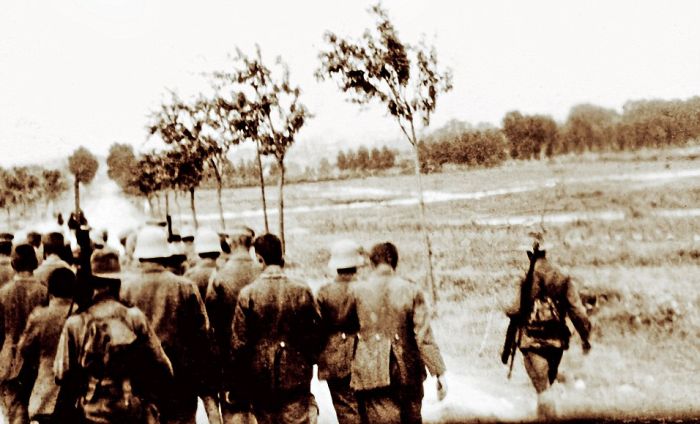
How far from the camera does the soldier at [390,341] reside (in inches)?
201

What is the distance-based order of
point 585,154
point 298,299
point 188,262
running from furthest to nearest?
1. point 585,154
2. point 188,262
3. point 298,299

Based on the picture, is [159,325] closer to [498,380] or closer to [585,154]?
[498,380]

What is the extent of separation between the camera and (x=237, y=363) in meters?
5.50

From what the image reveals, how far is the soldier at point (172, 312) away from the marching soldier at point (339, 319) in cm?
84

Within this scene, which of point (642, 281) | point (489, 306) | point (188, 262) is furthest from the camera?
point (489, 306)

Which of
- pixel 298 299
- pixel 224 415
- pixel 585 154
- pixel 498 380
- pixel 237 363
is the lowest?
pixel 498 380

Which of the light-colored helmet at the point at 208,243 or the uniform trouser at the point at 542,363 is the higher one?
the light-colored helmet at the point at 208,243

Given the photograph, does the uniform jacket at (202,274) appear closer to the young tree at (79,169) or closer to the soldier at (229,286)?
the soldier at (229,286)

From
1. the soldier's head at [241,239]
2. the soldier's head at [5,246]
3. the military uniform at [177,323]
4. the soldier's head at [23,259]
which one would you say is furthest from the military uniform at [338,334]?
the soldier's head at [5,246]

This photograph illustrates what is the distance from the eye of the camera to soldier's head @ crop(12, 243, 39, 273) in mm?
6066

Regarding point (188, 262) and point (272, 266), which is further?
point (188, 262)

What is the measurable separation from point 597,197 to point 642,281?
193 centimetres

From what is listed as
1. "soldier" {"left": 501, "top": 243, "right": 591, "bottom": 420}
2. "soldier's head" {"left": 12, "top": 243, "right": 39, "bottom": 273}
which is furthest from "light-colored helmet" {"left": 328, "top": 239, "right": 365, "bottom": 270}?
"soldier's head" {"left": 12, "top": 243, "right": 39, "bottom": 273}

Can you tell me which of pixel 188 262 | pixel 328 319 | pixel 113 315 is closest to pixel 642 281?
pixel 188 262
